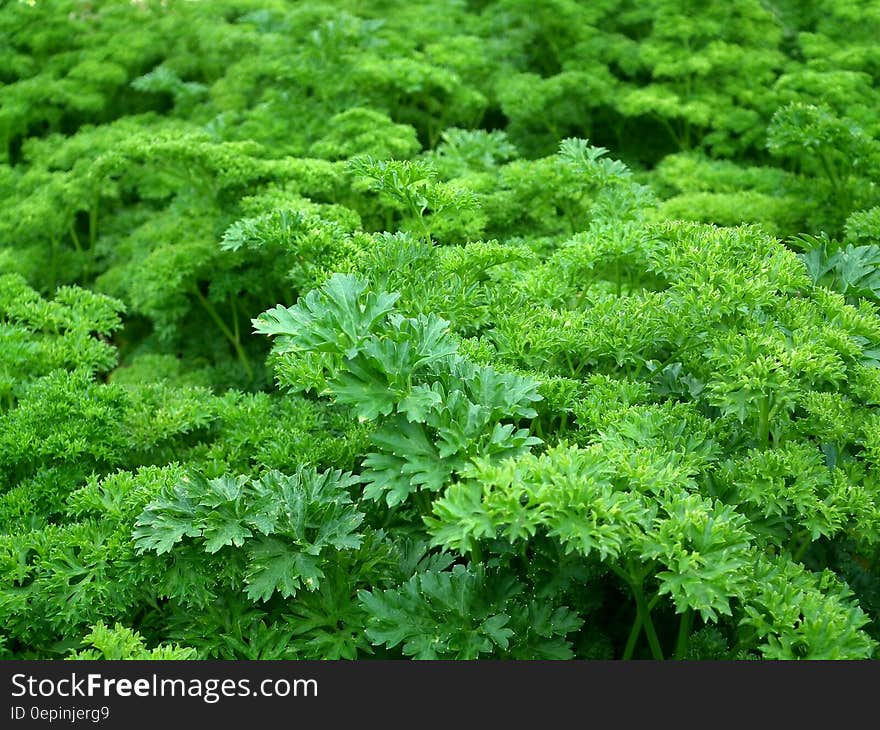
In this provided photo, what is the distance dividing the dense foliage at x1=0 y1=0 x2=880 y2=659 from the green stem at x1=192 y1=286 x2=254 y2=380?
0.04 meters

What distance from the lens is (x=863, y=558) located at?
3.04 m

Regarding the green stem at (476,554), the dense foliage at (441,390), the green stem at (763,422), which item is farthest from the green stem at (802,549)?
the green stem at (476,554)

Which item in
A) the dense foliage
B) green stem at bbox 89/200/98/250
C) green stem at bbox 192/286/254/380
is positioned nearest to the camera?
the dense foliage

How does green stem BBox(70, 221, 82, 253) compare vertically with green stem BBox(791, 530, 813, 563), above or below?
below

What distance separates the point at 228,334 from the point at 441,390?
232 cm

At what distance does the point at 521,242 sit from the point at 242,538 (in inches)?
74.6

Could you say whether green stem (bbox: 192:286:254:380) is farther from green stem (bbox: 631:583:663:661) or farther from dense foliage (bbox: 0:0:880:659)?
green stem (bbox: 631:583:663:661)

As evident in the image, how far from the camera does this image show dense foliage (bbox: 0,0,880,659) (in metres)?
2.37

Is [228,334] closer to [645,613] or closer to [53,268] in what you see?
[53,268]

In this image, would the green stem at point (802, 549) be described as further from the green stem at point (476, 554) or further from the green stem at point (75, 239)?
the green stem at point (75, 239)

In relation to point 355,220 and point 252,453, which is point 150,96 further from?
point 252,453

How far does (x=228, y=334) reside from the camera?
14.8ft

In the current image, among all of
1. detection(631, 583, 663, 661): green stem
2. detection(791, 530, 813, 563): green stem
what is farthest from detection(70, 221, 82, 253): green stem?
detection(791, 530, 813, 563): green stem

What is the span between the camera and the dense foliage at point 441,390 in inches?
93.3
